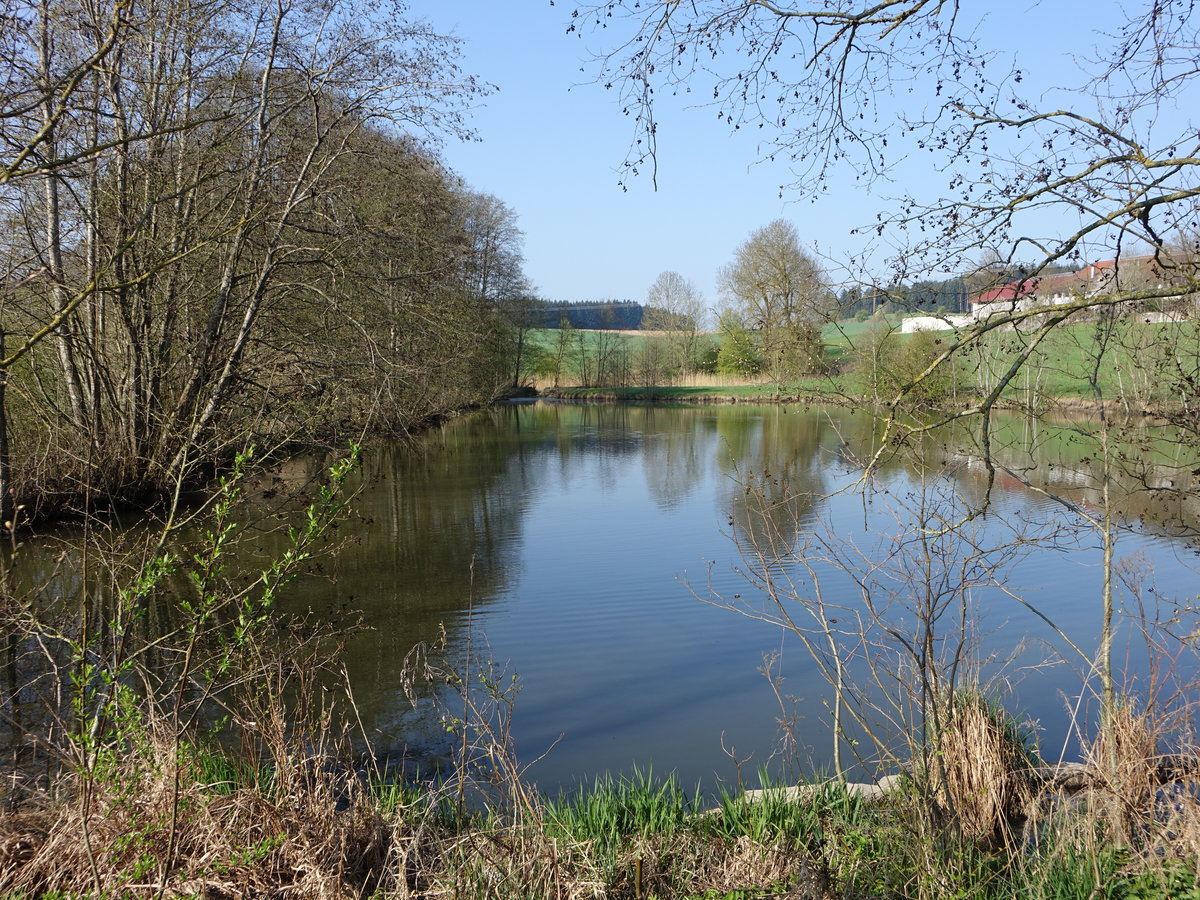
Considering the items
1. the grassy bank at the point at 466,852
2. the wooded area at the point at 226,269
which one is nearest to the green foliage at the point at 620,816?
the grassy bank at the point at 466,852

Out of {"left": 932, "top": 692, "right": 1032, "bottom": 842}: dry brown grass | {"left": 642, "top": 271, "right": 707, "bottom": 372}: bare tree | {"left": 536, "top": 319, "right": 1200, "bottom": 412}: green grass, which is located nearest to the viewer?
{"left": 932, "top": 692, "right": 1032, "bottom": 842}: dry brown grass

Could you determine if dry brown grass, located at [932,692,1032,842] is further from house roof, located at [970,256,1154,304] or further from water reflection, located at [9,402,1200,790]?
house roof, located at [970,256,1154,304]

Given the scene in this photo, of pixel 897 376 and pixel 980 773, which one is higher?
pixel 897 376

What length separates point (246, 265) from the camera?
13289 mm

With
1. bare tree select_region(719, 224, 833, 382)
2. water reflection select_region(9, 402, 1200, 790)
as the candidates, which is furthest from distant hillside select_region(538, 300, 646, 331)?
bare tree select_region(719, 224, 833, 382)

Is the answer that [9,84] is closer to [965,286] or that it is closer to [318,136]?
[965,286]

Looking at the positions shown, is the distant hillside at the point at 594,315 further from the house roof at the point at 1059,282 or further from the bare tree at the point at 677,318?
the house roof at the point at 1059,282

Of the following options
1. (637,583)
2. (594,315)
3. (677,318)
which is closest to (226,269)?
(637,583)

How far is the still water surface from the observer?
235 inches

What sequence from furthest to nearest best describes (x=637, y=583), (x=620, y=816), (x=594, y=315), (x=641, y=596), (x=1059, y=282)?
→ 1. (x=594, y=315)
2. (x=637, y=583)
3. (x=641, y=596)
4. (x=1059, y=282)
5. (x=620, y=816)

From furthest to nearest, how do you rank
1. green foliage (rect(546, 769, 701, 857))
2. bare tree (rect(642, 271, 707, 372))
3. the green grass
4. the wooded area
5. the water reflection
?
bare tree (rect(642, 271, 707, 372)) < the wooded area < the water reflection < the green grass < green foliage (rect(546, 769, 701, 857))

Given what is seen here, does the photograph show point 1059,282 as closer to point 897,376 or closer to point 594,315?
point 897,376

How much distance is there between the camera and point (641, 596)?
9.41 meters

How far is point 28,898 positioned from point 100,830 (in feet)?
0.91
